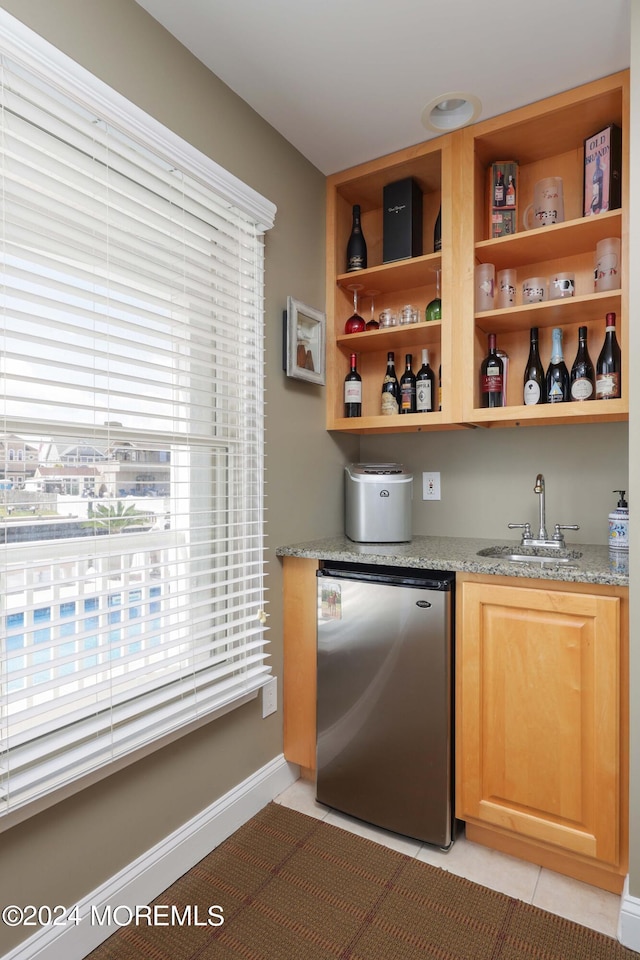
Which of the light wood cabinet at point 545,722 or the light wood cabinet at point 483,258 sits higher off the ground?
the light wood cabinet at point 483,258

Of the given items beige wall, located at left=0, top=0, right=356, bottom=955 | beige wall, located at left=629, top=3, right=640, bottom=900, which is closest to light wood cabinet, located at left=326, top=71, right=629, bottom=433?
beige wall, located at left=0, top=0, right=356, bottom=955

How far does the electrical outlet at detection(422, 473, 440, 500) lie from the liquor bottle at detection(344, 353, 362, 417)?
0.42 meters

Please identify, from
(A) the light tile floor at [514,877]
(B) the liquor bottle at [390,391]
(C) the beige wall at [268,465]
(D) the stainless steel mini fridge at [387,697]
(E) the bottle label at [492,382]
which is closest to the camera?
(C) the beige wall at [268,465]

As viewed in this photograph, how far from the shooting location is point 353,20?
1583 millimetres

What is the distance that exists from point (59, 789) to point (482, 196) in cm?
238

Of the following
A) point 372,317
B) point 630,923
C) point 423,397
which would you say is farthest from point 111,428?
point 630,923

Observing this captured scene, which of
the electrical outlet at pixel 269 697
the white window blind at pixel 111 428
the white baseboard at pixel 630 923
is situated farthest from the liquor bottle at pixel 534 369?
the white baseboard at pixel 630 923

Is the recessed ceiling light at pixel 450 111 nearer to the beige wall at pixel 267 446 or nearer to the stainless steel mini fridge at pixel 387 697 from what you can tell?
the beige wall at pixel 267 446

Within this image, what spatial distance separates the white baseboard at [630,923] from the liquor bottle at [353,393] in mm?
1834

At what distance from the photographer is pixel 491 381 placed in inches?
82.9

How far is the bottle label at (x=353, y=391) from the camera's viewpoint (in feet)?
7.88

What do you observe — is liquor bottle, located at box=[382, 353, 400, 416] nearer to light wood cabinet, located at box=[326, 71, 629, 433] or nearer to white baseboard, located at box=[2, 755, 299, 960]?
light wood cabinet, located at box=[326, 71, 629, 433]

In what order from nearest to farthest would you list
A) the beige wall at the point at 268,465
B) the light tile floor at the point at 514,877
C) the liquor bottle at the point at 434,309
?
1. the beige wall at the point at 268,465
2. the light tile floor at the point at 514,877
3. the liquor bottle at the point at 434,309

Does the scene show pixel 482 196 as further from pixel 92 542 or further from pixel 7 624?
pixel 7 624
